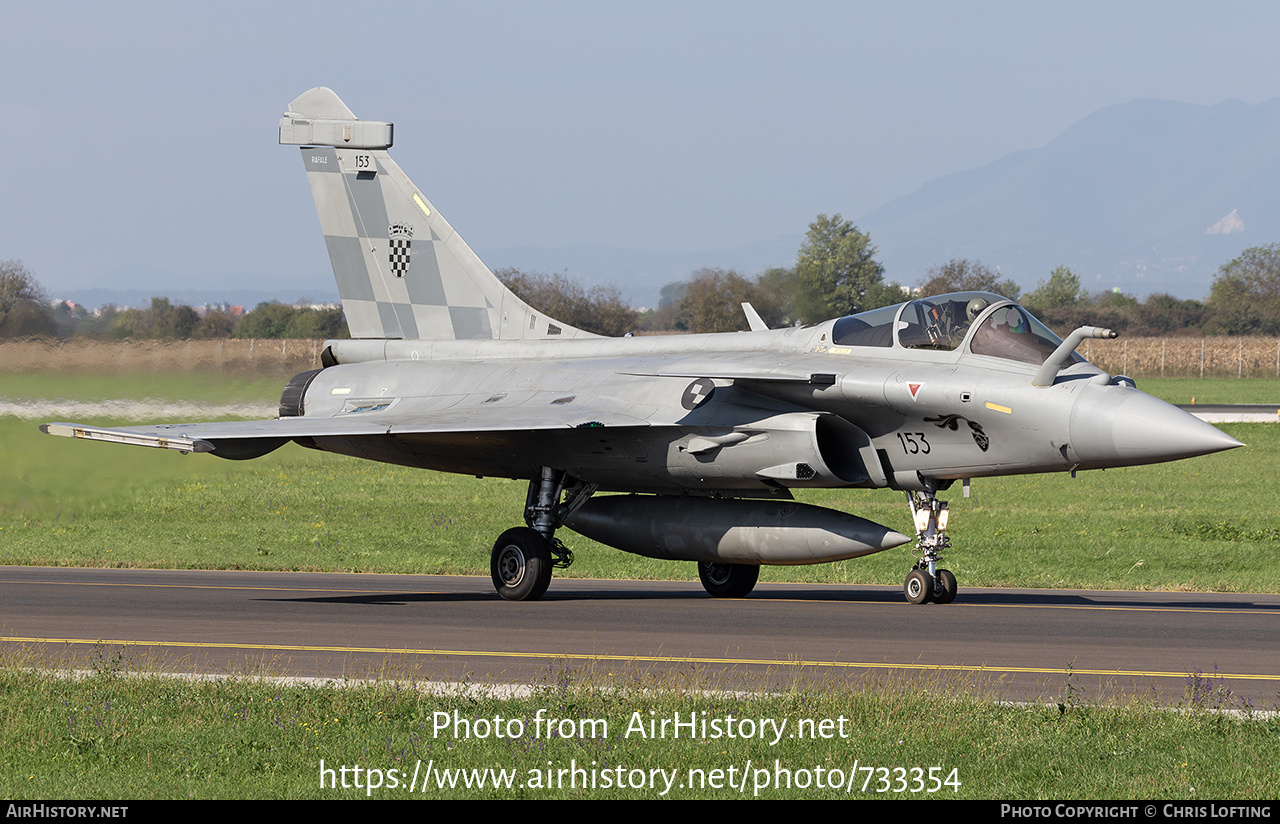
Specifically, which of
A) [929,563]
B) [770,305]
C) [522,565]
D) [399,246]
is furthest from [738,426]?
[770,305]

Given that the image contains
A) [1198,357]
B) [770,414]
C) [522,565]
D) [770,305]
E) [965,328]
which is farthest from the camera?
[1198,357]

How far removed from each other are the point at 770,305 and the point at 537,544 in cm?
2825

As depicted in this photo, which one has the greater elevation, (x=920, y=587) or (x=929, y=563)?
(x=929, y=563)

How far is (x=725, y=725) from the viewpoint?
867 cm

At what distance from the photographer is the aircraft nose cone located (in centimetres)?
1359

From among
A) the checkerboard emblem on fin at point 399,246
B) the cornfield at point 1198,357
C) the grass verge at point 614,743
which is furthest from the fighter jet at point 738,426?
the cornfield at point 1198,357

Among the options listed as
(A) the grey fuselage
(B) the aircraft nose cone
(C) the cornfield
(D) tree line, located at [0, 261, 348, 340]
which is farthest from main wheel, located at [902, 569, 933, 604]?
(C) the cornfield

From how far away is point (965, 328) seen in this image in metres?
15.5

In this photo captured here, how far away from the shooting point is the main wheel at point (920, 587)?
15.9 metres

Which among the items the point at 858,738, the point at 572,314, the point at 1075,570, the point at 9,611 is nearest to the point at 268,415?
the point at 9,611

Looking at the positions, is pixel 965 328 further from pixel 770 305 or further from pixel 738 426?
pixel 770 305
